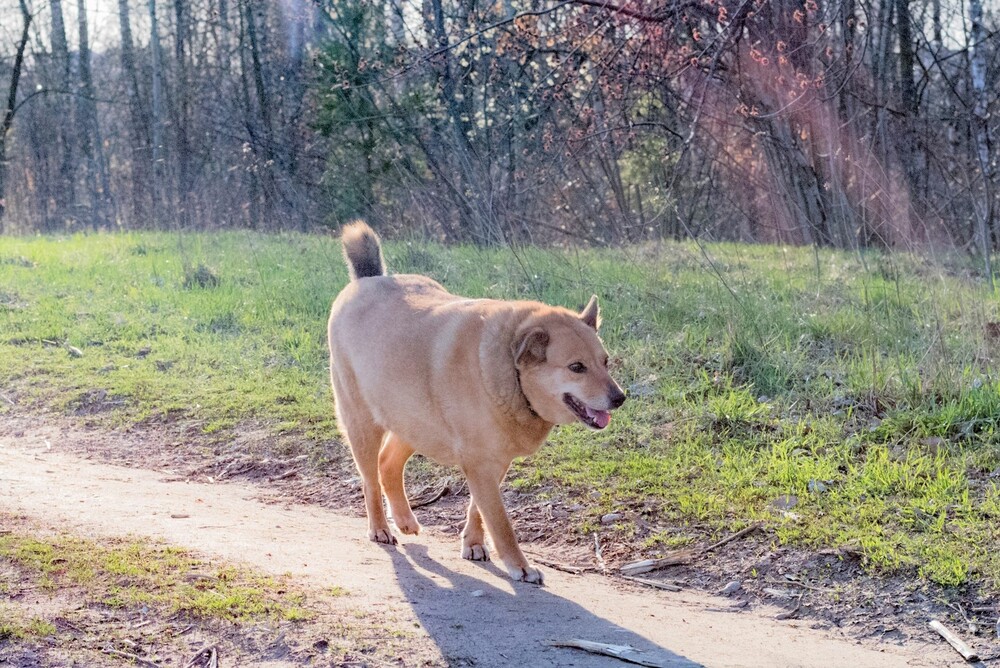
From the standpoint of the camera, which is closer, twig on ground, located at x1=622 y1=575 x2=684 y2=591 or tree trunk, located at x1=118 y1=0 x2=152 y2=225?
twig on ground, located at x1=622 y1=575 x2=684 y2=591

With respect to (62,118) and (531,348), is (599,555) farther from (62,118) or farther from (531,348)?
(62,118)

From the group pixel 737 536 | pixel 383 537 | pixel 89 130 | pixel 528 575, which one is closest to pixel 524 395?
pixel 528 575

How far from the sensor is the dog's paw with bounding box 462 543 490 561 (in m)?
5.01

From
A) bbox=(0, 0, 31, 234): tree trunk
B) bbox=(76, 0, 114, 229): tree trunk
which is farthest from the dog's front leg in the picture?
bbox=(76, 0, 114, 229): tree trunk

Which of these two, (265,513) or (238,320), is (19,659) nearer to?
(265,513)

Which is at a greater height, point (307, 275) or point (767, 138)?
point (767, 138)

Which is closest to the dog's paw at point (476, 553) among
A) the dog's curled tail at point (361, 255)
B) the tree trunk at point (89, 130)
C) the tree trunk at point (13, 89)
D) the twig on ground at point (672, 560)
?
the twig on ground at point (672, 560)

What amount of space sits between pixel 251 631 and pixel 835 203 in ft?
32.6

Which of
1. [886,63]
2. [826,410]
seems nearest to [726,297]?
[826,410]

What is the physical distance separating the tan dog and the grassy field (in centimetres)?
91

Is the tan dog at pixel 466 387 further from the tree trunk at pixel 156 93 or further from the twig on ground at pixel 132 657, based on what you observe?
the tree trunk at pixel 156 93

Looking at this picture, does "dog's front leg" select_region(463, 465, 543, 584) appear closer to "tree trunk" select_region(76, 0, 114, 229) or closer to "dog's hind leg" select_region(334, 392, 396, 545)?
"dog's hind leg" select_region(334, 392, 396, 545)

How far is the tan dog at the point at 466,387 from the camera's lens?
460cm

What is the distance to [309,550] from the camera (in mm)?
4824
